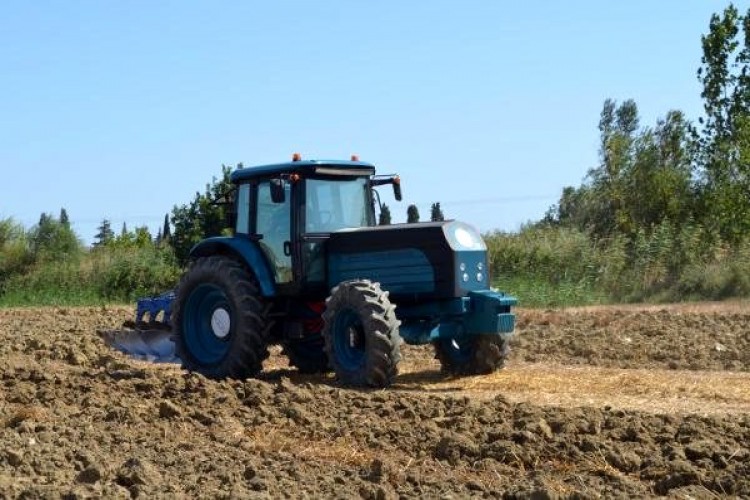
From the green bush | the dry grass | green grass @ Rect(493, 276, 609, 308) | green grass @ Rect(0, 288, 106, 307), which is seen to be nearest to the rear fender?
the dry grass

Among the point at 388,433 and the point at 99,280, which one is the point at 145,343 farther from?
the point at 99,280

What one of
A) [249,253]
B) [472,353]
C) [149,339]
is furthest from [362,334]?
[149,339]

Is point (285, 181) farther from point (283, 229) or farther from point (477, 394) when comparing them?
point (477, 394)

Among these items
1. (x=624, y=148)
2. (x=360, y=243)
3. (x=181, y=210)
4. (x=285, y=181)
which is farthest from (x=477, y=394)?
(x=624, y=148)

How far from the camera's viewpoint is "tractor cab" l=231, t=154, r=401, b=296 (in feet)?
38.5

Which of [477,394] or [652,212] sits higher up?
[652,212]

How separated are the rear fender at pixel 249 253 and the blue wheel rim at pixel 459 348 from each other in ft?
6.40

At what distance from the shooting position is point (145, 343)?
13773 millimetres

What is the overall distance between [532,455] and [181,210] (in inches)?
965

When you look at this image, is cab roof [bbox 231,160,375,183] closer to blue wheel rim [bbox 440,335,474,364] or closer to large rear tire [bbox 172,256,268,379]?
large rear tire [bbox 172,256,268,379]

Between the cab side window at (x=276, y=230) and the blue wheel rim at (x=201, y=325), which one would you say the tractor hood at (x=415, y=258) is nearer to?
the cab side window at (x=276, y=230)

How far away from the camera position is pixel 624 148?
43031 mm

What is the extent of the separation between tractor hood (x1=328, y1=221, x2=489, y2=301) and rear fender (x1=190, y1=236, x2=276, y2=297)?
645 mm

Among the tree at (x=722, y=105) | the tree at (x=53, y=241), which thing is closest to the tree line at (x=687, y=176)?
the tree at (x=722, y=105)
